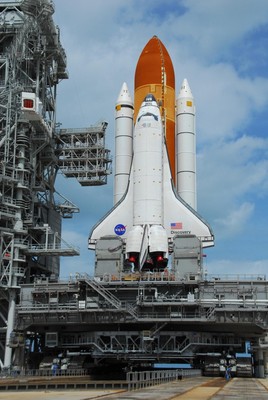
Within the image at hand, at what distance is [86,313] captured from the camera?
40.8 meters

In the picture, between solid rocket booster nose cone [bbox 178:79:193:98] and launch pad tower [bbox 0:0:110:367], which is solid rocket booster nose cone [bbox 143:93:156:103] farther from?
launch pad tower [bbox 0:0:110:367]

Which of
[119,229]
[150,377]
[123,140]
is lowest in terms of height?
[150,377]

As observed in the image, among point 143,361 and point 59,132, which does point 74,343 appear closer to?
point 143,361

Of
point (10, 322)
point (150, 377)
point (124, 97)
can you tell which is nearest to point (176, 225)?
point (124, 97)

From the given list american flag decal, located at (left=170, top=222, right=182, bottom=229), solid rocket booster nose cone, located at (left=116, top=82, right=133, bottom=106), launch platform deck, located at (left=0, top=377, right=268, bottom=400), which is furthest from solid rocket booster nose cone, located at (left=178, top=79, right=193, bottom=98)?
launch platform deck, located at (left=0, top=377, right=268, bottom=400)

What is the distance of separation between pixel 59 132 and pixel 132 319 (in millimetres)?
23025

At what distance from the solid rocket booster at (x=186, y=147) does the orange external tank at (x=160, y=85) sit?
558 mm

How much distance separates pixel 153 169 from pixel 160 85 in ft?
30.4

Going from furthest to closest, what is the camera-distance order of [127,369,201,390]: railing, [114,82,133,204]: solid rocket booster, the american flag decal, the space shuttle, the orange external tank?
1. the orange external tank
2. [114,82,133,204]: solid rocket booster
3. the american flag decal
4. the space shuttle
5. [127,369,201,390]: railing

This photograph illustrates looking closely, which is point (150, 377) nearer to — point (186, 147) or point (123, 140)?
point (186, 147)

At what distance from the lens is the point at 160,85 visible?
161 feet

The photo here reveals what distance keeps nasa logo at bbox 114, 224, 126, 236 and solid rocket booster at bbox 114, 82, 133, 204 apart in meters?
3.59

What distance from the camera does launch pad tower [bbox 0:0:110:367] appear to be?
4644cm

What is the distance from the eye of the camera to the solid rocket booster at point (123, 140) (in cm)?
4872
